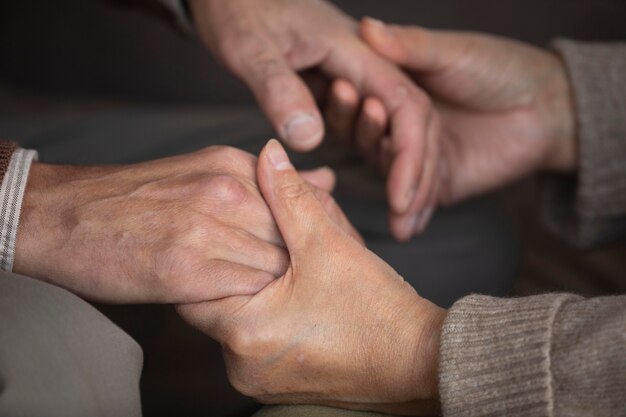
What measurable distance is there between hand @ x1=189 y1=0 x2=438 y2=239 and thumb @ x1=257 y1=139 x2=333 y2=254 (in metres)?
0.24

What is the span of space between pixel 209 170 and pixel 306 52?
1.22 feet

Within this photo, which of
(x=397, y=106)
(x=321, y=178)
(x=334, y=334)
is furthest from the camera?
(x=397, y=106)

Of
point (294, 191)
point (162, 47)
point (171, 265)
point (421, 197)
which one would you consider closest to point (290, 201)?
point (294, 191)

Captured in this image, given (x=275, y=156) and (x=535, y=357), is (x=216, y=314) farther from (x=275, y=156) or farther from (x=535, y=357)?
(x=535, y=357)

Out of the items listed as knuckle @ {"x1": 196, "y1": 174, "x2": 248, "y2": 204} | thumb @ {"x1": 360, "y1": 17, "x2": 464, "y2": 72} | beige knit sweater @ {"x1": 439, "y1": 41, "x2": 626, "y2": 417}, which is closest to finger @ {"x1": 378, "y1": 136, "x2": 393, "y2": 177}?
thumb @ {"x1": 360, "y1": 17, "x2": 464, "y2": 72}

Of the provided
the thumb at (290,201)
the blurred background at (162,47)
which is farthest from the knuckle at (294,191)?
the blurred background at (162,47)

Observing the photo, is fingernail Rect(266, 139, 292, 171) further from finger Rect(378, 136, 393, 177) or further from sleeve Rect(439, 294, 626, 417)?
finger Rect(378, 136, 393, 177)

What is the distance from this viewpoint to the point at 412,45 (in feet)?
3.46

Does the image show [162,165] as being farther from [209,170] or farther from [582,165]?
[582,165]

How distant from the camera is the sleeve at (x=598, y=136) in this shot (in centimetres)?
109

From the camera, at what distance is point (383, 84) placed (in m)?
1.03

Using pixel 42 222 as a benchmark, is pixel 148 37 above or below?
below

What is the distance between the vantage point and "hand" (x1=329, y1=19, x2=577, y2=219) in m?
1.08

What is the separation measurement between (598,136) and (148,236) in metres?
0.70
